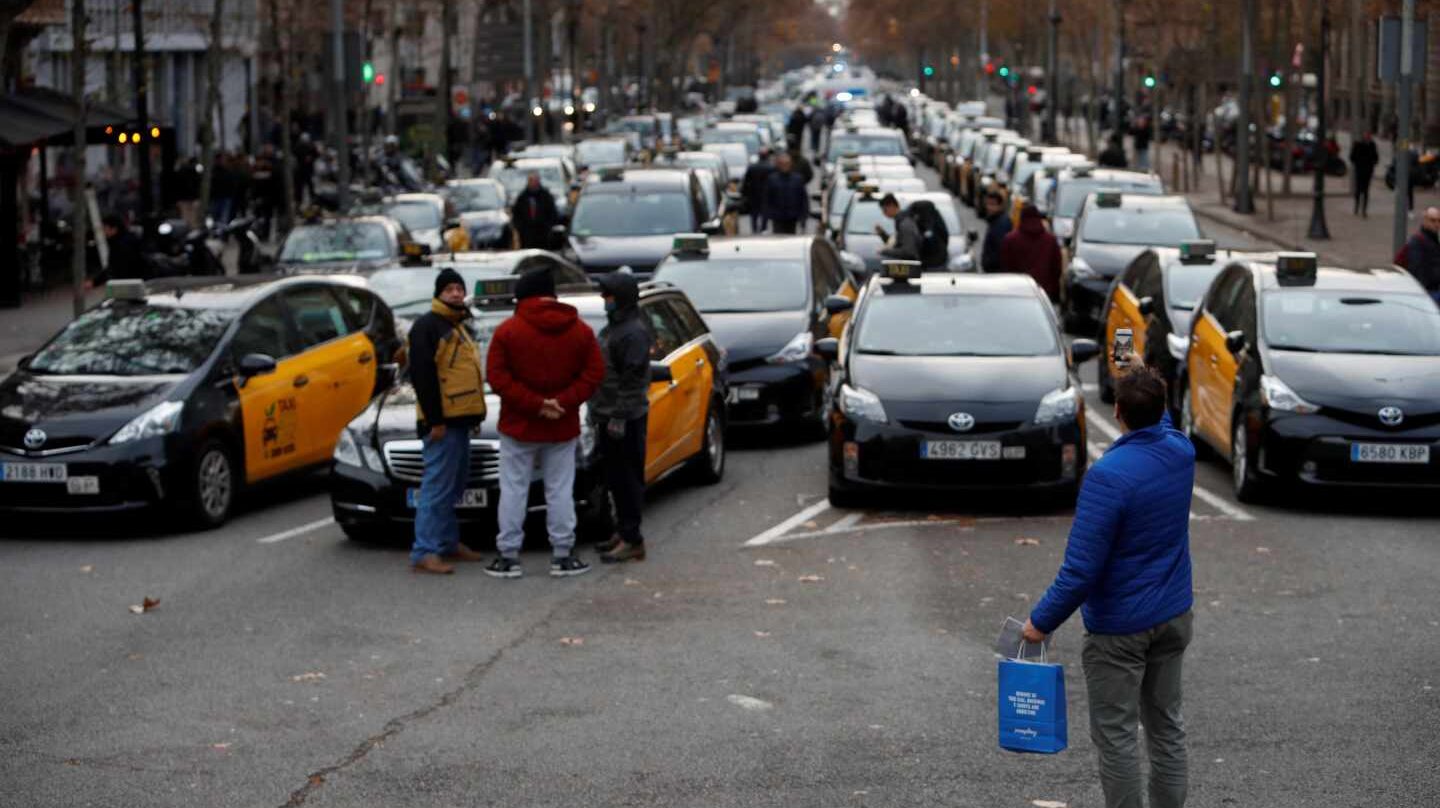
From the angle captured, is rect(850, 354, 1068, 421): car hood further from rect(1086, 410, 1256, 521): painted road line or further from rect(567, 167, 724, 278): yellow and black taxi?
rect(567, 167, 724, 278): yellow and black taxi

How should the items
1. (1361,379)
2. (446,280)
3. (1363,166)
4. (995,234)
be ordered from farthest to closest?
1. (1363,166)
2. (995,234)
3. (1361,379)
4. (446,280)

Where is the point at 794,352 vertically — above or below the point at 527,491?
above

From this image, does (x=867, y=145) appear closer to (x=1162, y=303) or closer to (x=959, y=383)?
(x=1162, y=303)

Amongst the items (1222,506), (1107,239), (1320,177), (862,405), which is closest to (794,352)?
(862,405)

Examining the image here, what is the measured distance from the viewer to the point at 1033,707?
701 centimetres

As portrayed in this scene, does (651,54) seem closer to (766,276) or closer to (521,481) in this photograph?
(766,276)

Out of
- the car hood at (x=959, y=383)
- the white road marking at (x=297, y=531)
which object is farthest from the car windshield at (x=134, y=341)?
the car hood at (x=959, y=383)

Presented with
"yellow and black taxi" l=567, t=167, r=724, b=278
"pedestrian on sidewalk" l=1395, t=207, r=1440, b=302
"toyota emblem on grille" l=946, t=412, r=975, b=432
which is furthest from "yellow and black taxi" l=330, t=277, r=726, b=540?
"yellow and black taxi" l=567, t=167, r=724, b=278

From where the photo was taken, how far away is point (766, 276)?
20.3 m

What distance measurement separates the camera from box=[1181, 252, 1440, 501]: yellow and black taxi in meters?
14.9

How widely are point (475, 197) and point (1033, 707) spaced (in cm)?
3002

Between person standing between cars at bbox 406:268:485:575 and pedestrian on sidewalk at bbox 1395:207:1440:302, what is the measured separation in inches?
417

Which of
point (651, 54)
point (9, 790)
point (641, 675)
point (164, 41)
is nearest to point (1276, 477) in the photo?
point (641, 675)

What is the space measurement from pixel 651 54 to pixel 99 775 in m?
88.3
